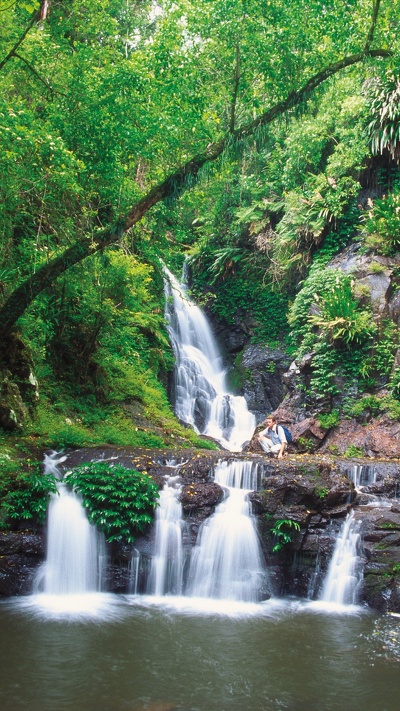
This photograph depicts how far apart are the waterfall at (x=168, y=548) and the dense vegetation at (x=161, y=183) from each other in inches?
115

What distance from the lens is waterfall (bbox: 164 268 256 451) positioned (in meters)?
17.7

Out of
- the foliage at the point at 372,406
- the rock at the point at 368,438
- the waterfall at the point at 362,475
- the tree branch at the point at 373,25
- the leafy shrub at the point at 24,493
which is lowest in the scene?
the leafy shrub at the point at 24,493

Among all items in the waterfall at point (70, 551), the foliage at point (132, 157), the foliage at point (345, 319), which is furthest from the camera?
the foliage at point (345, 319)

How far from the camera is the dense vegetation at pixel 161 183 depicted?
9.66 meters

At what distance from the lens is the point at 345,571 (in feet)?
28.6

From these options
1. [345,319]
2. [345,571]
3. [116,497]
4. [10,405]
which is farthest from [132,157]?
[345,571]

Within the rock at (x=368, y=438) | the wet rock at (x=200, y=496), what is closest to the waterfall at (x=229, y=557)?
the wet rock at (x=200, y=496)

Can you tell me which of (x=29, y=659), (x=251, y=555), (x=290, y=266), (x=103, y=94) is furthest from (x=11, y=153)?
(x=290, y=266)

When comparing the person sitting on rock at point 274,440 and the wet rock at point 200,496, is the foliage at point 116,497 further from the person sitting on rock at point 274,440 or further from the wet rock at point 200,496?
the person sitting on rock at point 274,440

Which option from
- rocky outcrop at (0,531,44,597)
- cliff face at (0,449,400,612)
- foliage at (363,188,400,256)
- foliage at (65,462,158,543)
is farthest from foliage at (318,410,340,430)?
rocky outcrop at (0,531,44,597)

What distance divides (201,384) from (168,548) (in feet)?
33.6

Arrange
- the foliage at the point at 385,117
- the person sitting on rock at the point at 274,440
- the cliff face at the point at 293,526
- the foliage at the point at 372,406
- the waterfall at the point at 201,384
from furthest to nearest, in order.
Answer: the waterfall at the point at 201,384, the foliage at the point at 385,117, the foliage at the point at 372,406, the person sitting on rock at the point at 274,440, the cliff face at the point at 293,526

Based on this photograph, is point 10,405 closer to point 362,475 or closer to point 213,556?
point 213,556

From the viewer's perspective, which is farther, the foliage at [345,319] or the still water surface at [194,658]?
the foliage at [345,319]
